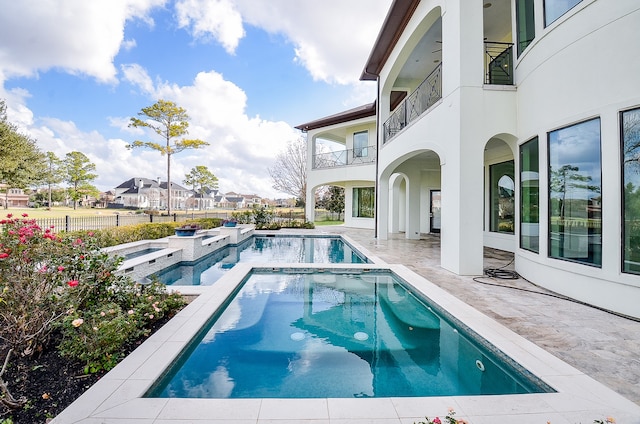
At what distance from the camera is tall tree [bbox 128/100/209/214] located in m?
24.5

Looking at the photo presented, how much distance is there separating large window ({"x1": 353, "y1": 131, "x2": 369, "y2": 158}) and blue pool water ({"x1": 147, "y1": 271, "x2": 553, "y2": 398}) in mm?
14819

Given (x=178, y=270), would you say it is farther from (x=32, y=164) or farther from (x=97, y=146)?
(x=97, y=146)

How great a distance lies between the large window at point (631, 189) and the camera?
433 centimetres

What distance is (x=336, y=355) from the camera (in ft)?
12.2

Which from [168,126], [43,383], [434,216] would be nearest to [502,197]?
[434,216]

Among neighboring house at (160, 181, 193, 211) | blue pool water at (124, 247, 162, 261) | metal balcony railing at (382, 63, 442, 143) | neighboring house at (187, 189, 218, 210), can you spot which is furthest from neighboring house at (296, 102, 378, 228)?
neighboring house at (160, 181, 193, 211)

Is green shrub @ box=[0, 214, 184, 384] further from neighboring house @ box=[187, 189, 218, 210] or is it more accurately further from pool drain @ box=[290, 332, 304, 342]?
neighboring house @ box=[187, 189, 218, 210]

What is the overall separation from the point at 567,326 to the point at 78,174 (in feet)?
196

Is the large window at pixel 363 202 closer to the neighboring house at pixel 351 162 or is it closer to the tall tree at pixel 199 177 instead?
the neighboring house at pixel 351 162

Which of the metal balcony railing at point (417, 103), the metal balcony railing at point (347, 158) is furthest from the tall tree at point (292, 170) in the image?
the metal balcony railing at point (417, 103)

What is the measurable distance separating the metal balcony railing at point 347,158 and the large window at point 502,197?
8738 mm

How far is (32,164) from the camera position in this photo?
21297 mm

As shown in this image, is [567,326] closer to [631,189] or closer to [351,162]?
[631,189]

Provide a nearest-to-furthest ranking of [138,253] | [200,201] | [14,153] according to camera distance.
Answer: [138,253], [14,153], [200,201]
